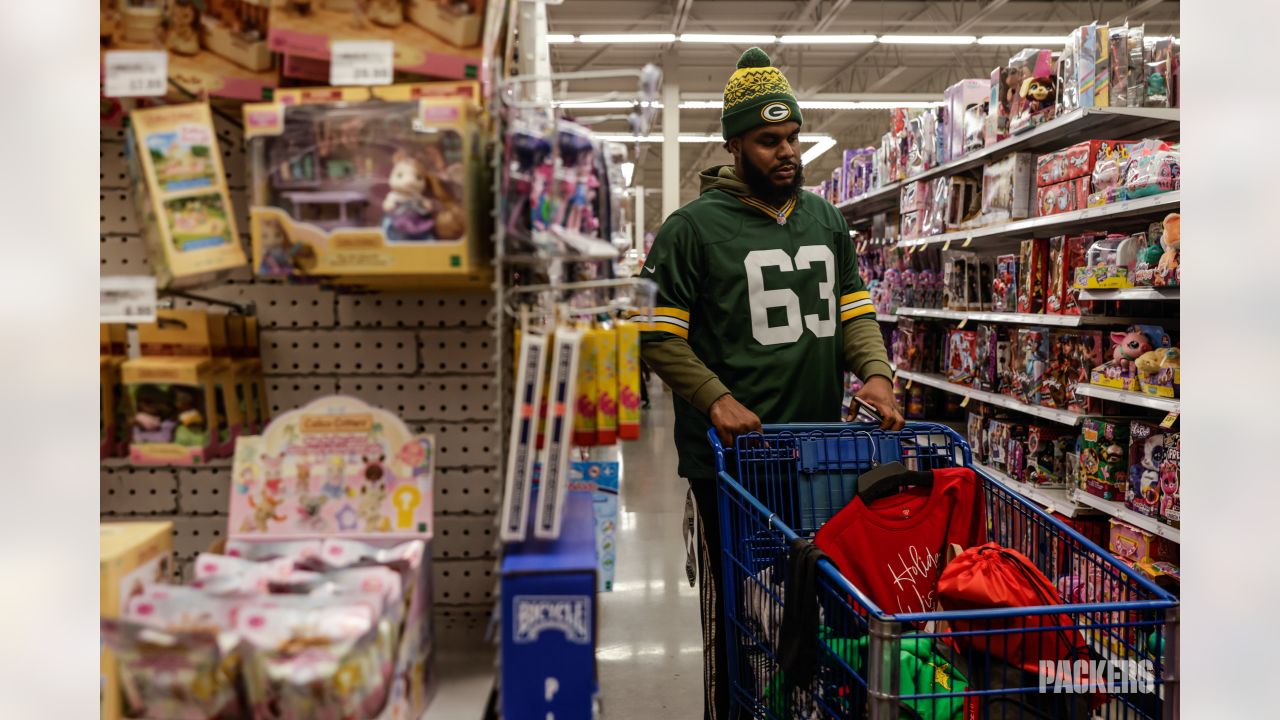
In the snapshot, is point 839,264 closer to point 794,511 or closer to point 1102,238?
point 794,511

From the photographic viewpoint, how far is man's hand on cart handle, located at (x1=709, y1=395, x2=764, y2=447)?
2203 millimetres

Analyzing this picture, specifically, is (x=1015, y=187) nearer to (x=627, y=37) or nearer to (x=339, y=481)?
(x=339, y=481)

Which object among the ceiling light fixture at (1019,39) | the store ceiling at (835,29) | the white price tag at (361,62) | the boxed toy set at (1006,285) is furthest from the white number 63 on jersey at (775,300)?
the ceiling light fixture at (1019,39)

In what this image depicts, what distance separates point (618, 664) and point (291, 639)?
2.55 m

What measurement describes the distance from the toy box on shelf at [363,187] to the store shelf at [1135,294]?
2708 mm

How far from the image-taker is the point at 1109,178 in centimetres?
343

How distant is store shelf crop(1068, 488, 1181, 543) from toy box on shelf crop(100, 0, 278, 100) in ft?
10.1

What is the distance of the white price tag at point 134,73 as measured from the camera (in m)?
1.30

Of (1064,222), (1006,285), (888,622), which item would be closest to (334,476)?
(888,622)

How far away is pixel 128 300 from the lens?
1261 millimetres

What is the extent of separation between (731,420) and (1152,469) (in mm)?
1954

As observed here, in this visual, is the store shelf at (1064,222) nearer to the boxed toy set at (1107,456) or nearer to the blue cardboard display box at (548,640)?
the boxed toy set at (1107,456)

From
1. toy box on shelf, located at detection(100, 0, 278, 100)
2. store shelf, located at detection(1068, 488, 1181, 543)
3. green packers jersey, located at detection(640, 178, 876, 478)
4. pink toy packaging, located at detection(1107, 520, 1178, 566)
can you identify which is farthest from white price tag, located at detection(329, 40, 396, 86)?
pink toy packaging, located at detection(1107, 520, 1178, 566)
